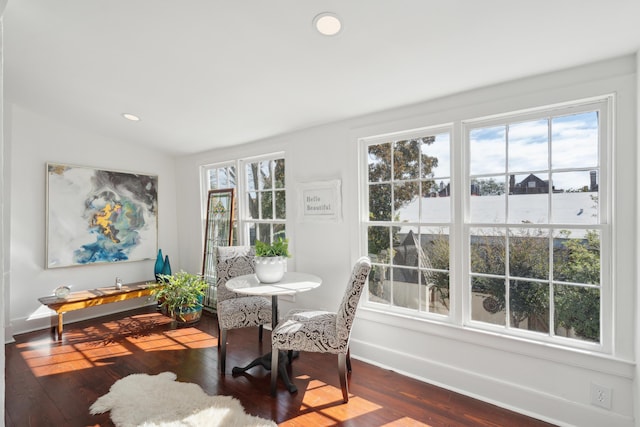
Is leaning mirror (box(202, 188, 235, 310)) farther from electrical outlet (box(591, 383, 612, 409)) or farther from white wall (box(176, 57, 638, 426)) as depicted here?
electrical outlet (box(591, 383, 612, 409))

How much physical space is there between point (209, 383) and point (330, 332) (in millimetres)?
1100

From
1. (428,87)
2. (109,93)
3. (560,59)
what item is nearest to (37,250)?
(109,93)

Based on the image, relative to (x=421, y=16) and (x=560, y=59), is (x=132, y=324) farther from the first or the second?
(x=560, y=59)

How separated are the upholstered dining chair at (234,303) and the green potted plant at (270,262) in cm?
38

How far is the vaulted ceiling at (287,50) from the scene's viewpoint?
5.94 feet

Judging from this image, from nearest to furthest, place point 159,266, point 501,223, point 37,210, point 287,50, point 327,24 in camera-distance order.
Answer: point 327,24, point 287,50, point 501,223, point 37,210, point 159,266

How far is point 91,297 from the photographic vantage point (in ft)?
12.9

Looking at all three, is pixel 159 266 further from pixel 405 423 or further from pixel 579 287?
pixel 579 287

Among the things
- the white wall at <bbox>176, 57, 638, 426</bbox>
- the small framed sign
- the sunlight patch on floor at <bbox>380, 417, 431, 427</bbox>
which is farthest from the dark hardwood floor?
the small framed sign

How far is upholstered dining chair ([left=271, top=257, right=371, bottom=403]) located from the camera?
235 cm

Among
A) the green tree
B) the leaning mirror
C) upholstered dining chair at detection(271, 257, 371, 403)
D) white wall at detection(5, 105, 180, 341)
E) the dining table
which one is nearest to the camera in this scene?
the green tree

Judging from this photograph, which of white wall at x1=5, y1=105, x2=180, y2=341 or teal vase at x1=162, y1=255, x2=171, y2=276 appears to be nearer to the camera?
white wall at x1=5, y1=105, x2=180, y2=341

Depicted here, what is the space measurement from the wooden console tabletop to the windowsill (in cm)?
309

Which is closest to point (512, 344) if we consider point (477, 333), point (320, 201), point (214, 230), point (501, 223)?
point (477, 333)
